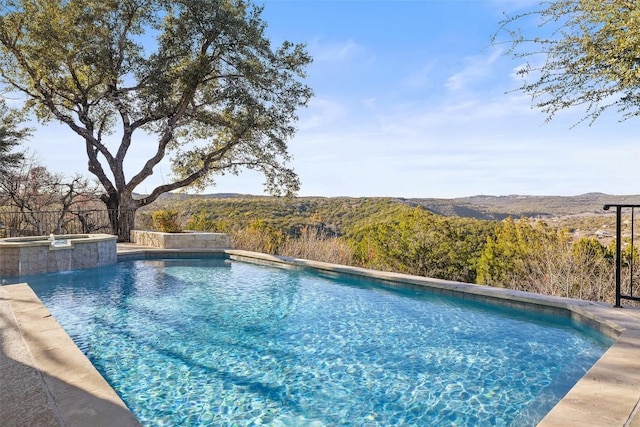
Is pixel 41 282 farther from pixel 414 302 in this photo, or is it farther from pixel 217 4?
pixel 217 4

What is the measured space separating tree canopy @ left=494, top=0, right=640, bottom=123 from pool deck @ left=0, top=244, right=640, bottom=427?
290cm

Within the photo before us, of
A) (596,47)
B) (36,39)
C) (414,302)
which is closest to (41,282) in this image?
(414,302)

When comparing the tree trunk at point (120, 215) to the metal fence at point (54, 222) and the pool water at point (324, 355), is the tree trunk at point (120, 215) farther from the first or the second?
the pool water at point (324, 355)

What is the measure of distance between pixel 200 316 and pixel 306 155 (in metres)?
9.68

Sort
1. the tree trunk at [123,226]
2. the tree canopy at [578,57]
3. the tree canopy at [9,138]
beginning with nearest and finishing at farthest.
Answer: the tree canopy at [578,57]
the tree canopy at [9,138]
the tree trunk at [123,226]

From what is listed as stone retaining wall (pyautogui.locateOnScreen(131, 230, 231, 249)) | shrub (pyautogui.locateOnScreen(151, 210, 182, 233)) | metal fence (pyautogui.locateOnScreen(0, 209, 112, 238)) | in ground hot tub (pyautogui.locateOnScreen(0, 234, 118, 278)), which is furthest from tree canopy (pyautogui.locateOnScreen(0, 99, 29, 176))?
stone retaining wall (pyautogui.locateOnScreen(131, 230, 231, 249))

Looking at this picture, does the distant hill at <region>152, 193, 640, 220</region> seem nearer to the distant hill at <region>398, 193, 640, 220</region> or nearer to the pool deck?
the distant hill at <region>398, 193, 640, 220</region>

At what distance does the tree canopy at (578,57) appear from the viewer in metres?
4.86

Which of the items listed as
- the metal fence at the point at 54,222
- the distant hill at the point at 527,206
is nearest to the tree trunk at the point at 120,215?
the metal fence at the point at 54,222

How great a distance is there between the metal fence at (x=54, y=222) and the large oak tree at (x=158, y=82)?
0.89 m

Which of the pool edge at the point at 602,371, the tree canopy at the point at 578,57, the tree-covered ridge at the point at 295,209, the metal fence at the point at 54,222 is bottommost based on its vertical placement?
the pool edge at the point at 602,371

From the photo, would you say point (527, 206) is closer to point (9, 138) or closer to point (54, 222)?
point (54, 222)

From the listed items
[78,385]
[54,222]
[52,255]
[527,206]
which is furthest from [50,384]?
[527,206]

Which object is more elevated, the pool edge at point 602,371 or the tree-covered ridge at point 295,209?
the tree-covered ridge at point 295,209
